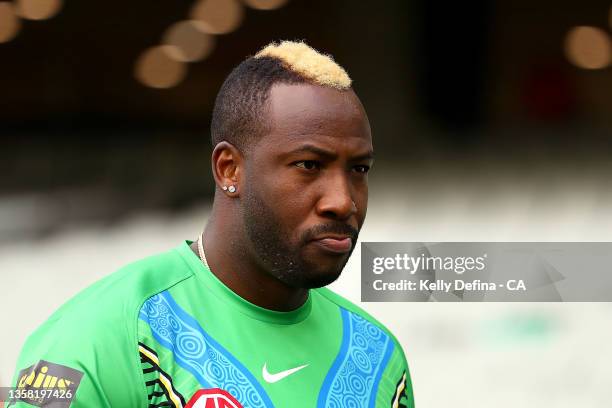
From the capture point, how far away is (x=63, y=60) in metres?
5.04

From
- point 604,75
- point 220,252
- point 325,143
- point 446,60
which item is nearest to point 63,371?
point 220,252

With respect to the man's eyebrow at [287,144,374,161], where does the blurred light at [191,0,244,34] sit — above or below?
above

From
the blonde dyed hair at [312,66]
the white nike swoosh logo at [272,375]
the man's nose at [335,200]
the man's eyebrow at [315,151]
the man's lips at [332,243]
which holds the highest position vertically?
the blonde dyed hair at [312,66]

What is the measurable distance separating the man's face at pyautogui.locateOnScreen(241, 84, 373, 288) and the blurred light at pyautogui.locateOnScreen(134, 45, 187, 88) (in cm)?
257

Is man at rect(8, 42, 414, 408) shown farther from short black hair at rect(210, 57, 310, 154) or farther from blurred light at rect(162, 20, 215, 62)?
blurred light at rect(162, 20, 215, 62)

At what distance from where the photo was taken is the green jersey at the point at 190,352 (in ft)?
7.45

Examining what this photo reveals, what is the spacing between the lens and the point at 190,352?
2.43 m

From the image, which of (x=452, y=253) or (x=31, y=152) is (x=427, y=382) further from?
(x=31, y=152)

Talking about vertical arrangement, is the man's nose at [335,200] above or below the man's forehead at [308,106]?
below

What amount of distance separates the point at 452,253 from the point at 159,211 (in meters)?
1.51

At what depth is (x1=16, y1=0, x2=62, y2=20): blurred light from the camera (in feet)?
16.3

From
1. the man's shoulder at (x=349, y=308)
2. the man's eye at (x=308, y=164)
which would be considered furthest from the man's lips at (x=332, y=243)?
the man's shoulder at (x=349, y=308)

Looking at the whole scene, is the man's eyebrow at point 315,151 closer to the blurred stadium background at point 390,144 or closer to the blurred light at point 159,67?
the blurred stadium background at point 390,144
